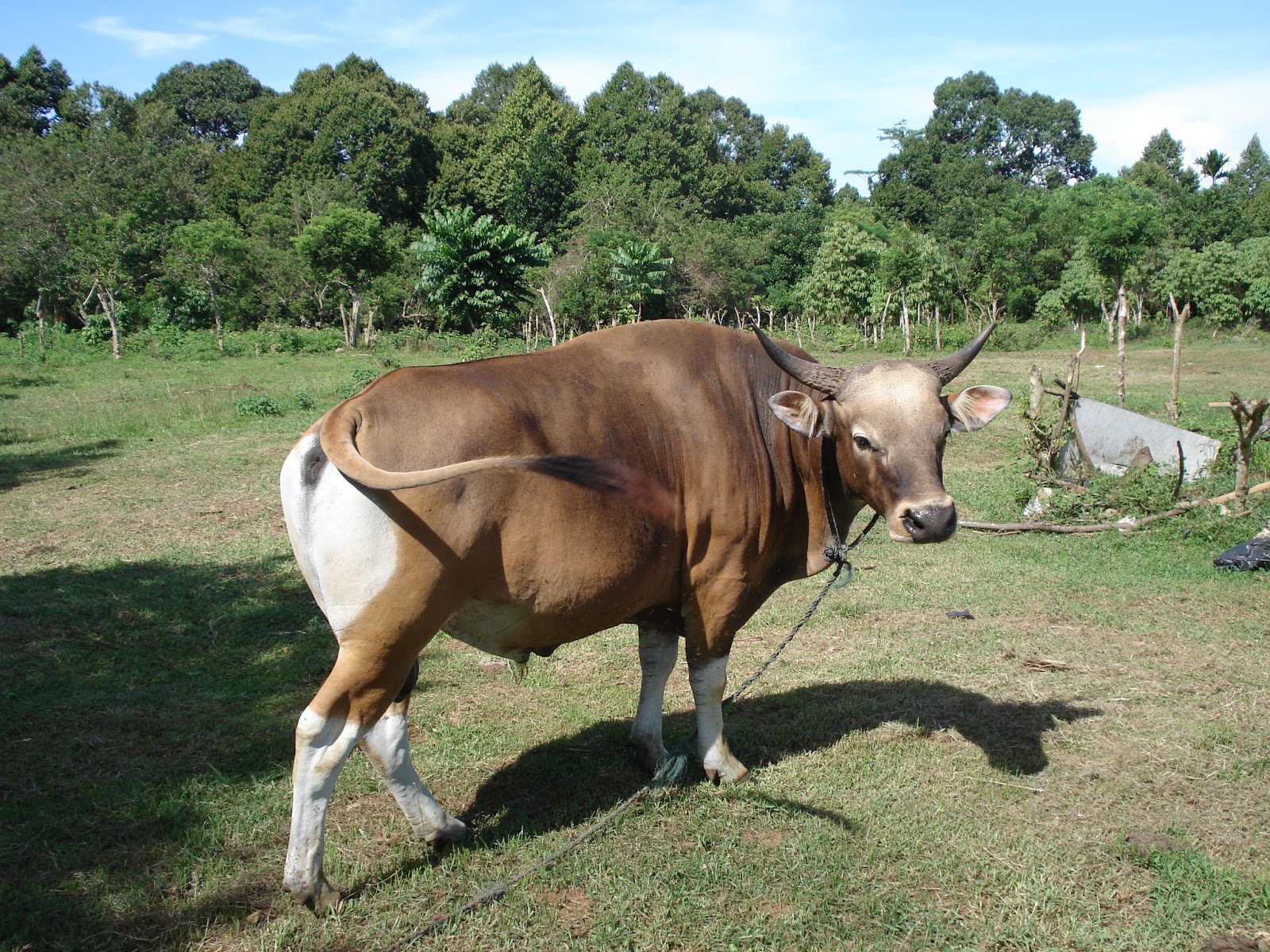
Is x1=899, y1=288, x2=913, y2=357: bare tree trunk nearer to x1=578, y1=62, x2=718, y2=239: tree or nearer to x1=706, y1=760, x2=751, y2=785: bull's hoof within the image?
x1=578, y1=62, x2=718, y2=239: tree

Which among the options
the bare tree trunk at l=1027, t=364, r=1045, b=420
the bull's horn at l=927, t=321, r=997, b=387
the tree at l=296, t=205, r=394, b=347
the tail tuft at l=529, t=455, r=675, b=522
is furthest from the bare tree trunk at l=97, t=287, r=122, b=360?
the bull's horn at l=927, t=321, r=997, b=387

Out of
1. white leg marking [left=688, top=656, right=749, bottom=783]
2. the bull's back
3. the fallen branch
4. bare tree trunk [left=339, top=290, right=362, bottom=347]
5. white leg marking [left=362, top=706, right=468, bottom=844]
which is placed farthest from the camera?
bare tree trunk [left=339, top=290, right=362, bottom=347]

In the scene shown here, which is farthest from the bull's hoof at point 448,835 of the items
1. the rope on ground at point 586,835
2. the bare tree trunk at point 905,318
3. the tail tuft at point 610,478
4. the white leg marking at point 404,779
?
the bare tree trunk at point 905,318

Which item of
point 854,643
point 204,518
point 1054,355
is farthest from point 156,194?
point 854,643

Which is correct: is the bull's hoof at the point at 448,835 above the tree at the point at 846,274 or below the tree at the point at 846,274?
below

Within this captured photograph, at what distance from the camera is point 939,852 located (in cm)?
420

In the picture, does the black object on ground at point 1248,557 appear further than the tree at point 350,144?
No

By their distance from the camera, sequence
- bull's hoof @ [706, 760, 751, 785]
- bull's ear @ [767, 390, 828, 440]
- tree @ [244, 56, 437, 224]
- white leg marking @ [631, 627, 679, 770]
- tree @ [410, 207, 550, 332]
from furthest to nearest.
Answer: tree @ [244, 56, 437, 224] → tree @ [410, 207, 550, 332] → white leg marking @ [631, 627, 679, 770] → bull's hoof @ [706, 760, 751, 785] → bull's ear @ [767, 390, 828, 440]

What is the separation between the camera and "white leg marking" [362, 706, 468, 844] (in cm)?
396

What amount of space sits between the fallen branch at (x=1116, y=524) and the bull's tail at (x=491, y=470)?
646 cm

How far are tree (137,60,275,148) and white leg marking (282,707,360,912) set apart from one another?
7387cm

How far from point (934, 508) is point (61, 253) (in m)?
31.9

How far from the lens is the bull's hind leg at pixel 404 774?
13.0ft

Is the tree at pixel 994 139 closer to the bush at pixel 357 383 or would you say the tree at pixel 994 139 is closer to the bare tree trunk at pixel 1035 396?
the bush at pixel 357 383
